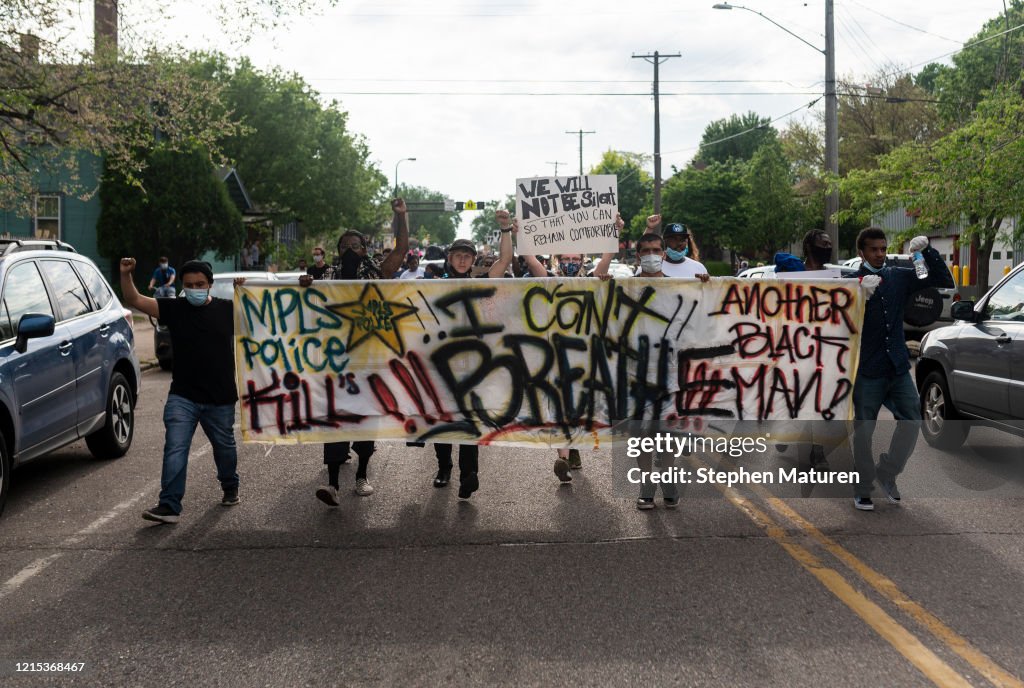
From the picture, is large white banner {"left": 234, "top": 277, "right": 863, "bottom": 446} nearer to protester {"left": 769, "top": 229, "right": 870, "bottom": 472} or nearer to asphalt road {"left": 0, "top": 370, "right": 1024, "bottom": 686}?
asphalt road {"left": 0, "top": 370, "right": 1024, "bottom": 686}

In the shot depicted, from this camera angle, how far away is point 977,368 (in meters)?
8.58

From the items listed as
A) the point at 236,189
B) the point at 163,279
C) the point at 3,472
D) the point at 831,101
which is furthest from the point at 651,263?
the point at 236,189

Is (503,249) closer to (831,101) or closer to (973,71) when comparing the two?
(831,101)

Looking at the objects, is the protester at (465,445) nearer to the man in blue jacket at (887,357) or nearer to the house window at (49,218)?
the man in blue jacket at (887,357)

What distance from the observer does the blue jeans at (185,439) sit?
265 inches

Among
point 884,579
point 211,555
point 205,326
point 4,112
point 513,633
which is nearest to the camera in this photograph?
point 513,633

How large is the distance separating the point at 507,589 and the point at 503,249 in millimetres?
3548

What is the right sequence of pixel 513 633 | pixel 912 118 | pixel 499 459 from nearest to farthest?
pixel 513 633
pixel 499 459
pixel 912 118

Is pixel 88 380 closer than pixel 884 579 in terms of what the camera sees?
No

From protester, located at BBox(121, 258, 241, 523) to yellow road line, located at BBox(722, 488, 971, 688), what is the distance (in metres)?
3.62

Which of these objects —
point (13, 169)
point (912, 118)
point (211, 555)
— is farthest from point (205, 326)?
point (912, 118)

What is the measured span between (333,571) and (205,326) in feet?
7.06

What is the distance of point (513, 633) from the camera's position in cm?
461

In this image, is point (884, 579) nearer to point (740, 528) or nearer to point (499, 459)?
point (740, 528)
